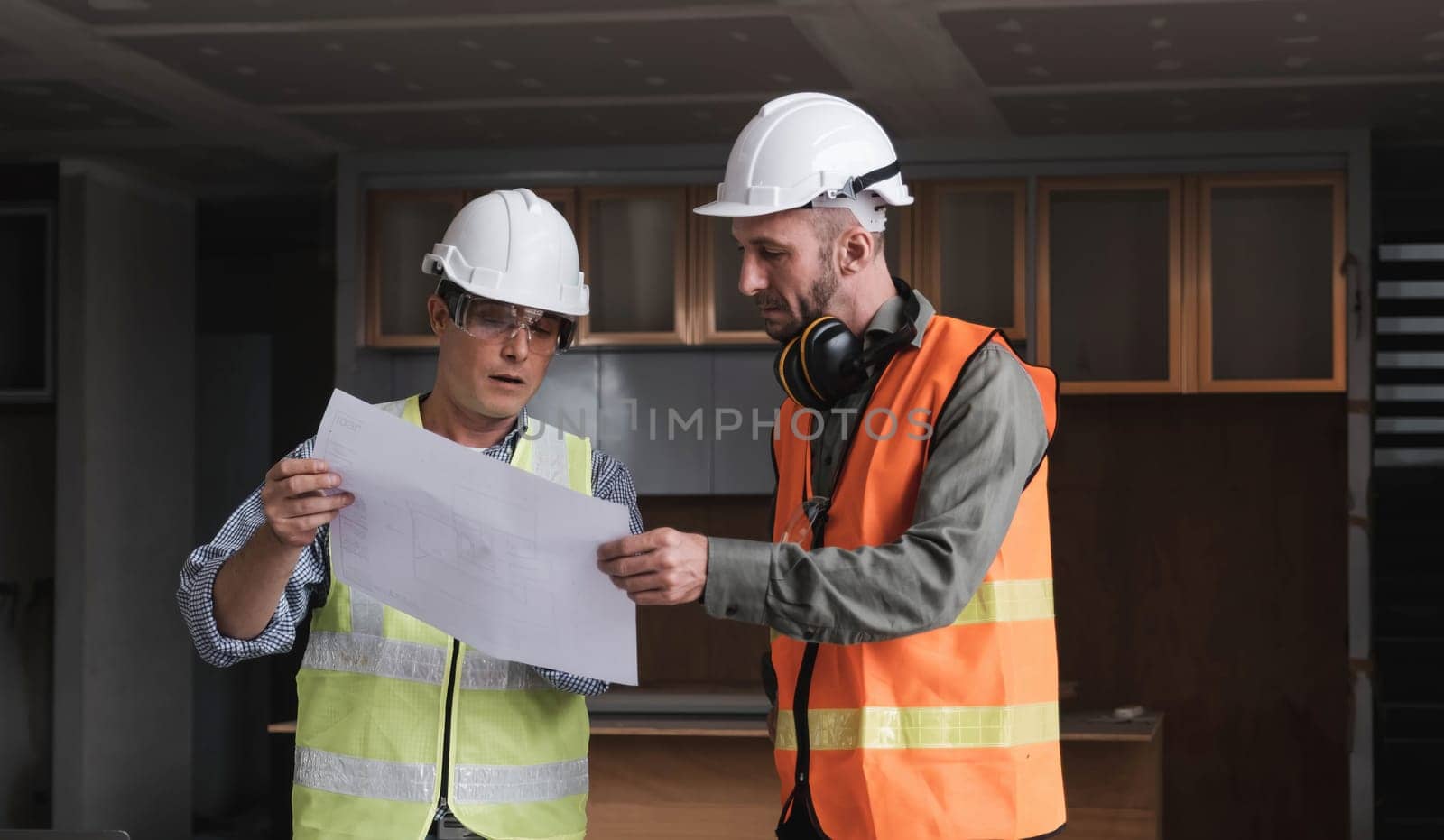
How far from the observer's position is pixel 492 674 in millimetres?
1830

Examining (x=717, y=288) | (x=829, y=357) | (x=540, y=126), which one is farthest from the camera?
(x=717, y=288)

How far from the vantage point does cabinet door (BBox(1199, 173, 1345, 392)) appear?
5000 mm

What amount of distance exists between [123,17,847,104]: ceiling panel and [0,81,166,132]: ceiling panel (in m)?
0.46

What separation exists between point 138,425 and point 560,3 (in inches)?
119

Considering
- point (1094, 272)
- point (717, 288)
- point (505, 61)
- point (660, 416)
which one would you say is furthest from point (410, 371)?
point (1094, 272)

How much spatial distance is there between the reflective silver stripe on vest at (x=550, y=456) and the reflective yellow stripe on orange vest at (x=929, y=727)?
1.64ft

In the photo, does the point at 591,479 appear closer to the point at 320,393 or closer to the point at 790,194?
the point at 790,194

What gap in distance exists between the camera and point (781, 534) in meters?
1.80

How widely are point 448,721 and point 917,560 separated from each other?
653 mm

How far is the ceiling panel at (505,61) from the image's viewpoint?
3848mm

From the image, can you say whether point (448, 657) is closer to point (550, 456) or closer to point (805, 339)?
point (550, 456)

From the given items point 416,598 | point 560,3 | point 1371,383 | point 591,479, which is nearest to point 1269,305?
point 1371,383

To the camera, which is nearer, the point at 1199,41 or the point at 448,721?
the point at 448,721

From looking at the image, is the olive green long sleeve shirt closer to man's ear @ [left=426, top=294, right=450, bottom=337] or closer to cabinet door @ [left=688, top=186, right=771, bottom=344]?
man's ear @ [left=426, top=294, right=450, bottom=337]
